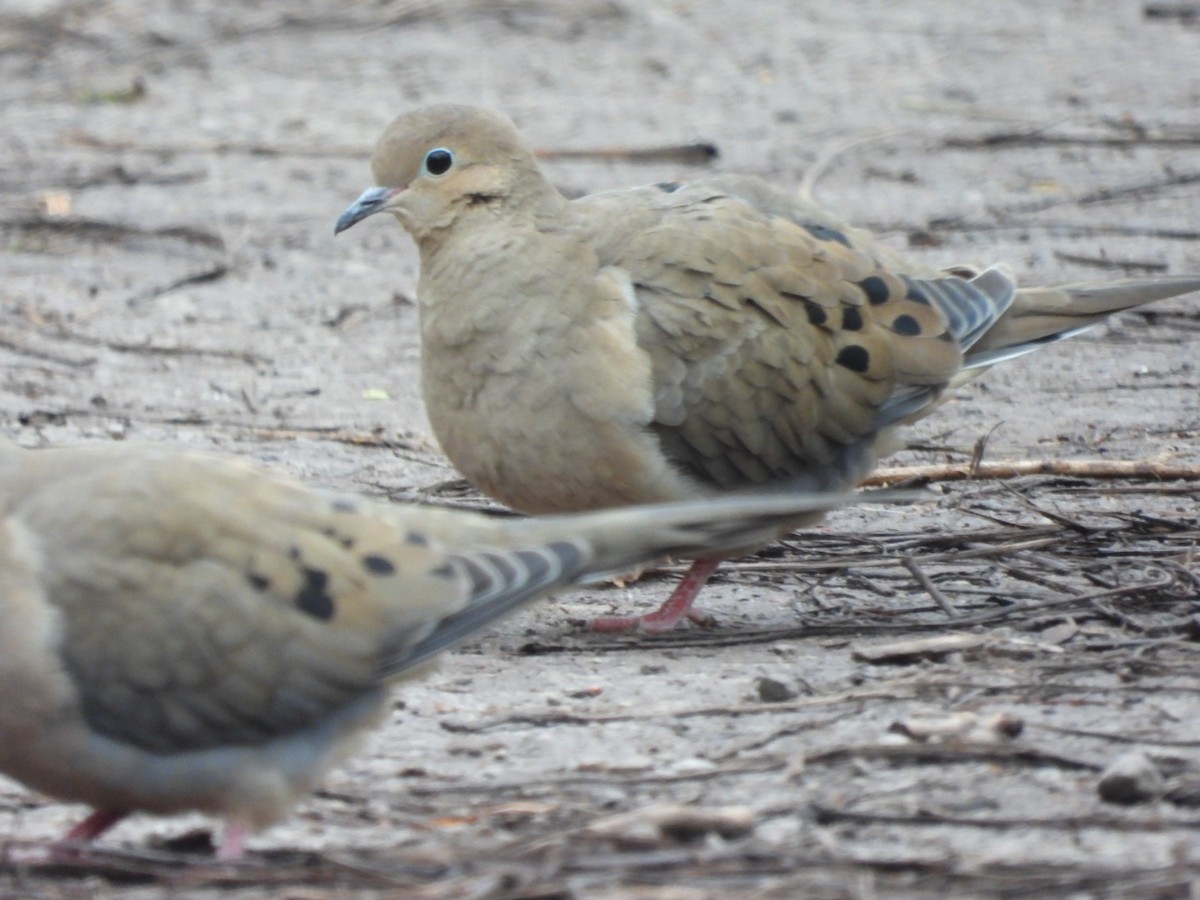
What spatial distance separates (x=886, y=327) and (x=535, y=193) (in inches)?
37.6

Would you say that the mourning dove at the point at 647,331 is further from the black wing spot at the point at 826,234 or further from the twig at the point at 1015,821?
the twig at the point at 1015,821

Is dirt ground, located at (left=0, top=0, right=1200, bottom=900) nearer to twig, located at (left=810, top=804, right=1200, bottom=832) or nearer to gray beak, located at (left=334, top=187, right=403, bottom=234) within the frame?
twig, located at (left=810, top=804, right=1200, bottom=832)

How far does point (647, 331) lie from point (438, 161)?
0.79 m

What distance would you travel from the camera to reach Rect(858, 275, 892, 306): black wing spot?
5.00 meters

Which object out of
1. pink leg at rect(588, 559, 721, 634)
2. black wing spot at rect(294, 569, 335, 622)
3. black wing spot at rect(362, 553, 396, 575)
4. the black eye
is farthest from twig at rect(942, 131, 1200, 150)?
black wing spot at rect(294, 569, 335, 622)

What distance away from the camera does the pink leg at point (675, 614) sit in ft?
15.7

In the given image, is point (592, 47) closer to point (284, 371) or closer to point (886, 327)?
point (284, 371)

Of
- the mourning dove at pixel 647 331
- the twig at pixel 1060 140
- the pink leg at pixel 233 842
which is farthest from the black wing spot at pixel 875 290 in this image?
the twig at pixel 1060 140

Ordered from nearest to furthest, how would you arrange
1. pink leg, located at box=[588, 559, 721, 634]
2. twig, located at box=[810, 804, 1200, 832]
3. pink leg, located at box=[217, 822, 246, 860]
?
twig, located at box=[810, 804, 1200, 832] < pink leg, located at box=[217, 822, 246, 860] < pink leg, located at box=[588, 559, 721, 634]

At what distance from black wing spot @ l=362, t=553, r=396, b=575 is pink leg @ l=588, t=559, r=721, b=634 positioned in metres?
1.34

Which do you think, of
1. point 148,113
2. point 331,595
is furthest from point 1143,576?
point 148,113

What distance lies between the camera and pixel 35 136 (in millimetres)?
9539

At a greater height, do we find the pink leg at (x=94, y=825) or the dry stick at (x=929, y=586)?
the dry stick at (x=929, y=586)

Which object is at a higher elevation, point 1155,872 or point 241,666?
point 241,666
